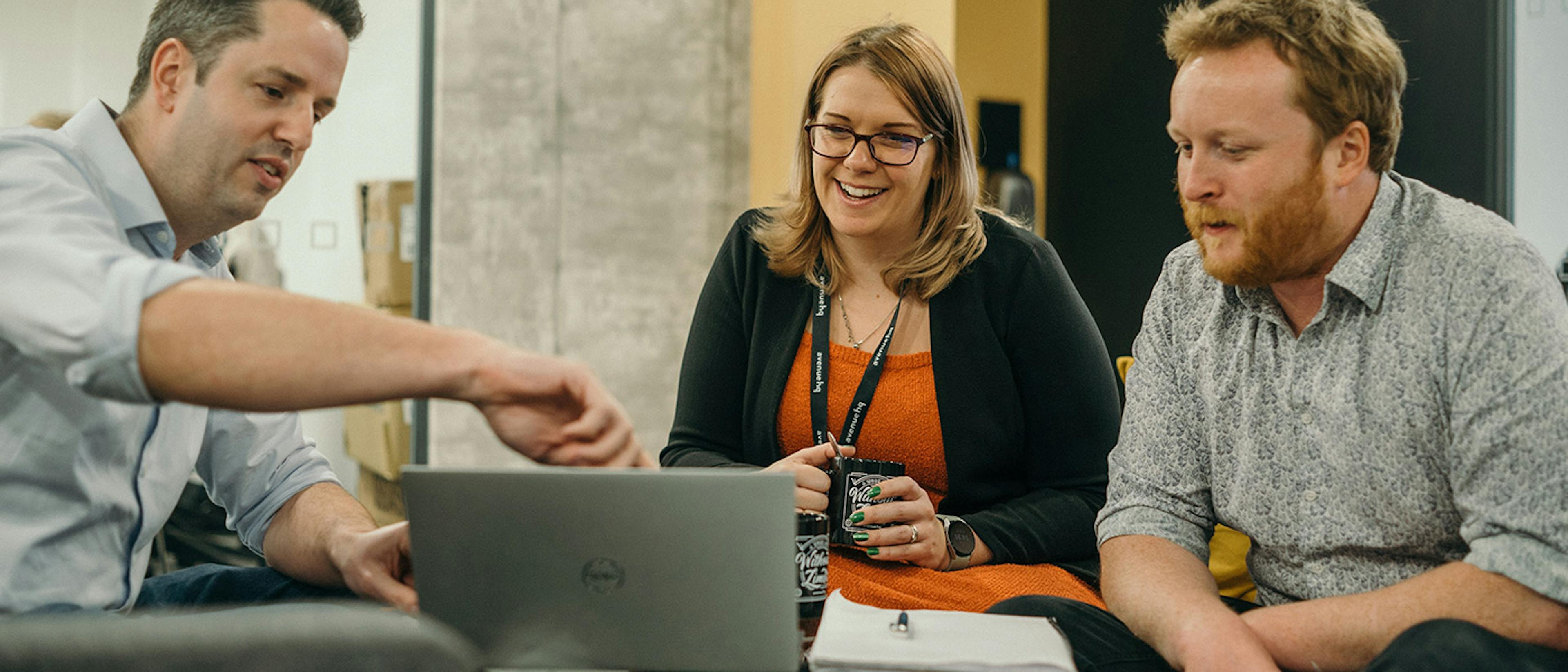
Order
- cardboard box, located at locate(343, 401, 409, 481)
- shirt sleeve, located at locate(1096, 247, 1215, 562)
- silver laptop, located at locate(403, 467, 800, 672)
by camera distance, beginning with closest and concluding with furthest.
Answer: silver laptop, located at locate(403, 467, 800, 672) → shirt sleeve, located at locate(1096, 247, 1215, 562) → cardboard box, located at locate(343, 401, 409, 481)

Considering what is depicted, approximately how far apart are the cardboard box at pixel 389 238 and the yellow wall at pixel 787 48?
51.9 inches

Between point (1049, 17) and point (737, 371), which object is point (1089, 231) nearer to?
→ point (1049, 17)

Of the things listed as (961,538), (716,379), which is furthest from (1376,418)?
(716,379)

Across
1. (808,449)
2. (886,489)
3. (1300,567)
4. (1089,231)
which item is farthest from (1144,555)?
(1089,231)

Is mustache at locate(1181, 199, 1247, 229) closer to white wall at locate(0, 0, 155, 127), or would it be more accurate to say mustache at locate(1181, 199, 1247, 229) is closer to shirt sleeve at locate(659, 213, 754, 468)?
shirt sleeve at locate(659, 213, 754, 468)

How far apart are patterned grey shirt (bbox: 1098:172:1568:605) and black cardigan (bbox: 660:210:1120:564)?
27cm

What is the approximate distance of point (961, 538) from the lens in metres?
1.81

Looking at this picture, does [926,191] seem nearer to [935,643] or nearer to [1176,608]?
[1176,608]

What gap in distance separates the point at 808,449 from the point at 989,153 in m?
2.73

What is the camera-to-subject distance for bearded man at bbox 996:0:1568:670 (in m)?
1.29

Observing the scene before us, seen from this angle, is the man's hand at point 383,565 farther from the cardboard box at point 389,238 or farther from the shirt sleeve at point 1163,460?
the cardboard box at point 389,238

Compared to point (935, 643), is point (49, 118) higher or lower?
higher

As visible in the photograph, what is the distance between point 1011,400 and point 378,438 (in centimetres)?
293

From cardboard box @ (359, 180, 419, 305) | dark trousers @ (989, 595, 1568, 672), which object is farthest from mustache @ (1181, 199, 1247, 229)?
cardboard box @ (359, 180, 419, 305)
